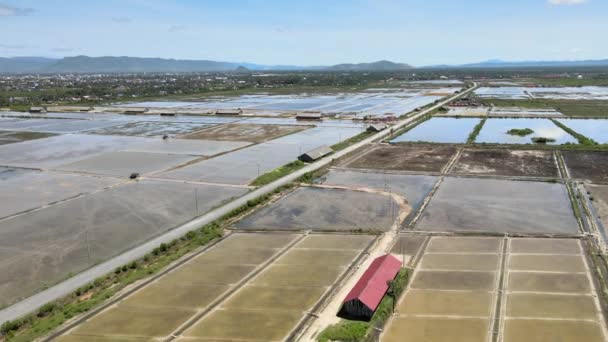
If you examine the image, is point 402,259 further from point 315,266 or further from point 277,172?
point 277,172

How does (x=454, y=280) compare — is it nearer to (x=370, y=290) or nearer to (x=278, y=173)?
(x=370, y=290)

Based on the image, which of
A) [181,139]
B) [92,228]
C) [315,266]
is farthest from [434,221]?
[181,139]

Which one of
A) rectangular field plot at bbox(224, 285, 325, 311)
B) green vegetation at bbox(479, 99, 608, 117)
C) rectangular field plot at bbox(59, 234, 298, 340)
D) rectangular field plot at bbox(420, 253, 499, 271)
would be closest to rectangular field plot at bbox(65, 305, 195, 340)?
rectangular field plot at bbox(59, 234, 298, 340)

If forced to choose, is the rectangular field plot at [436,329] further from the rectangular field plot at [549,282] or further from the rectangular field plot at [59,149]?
the rectangular field plot at [59,149]

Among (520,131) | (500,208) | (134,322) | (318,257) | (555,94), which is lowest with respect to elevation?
(134,322)

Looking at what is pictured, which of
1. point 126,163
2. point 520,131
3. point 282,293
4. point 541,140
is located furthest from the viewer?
point 520,131

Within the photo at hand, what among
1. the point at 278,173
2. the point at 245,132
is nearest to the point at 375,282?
the point at 278,173

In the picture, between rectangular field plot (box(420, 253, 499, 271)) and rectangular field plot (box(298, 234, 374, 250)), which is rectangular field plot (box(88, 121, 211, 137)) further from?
rectangular field plot (box(420, 253, 499, 271))

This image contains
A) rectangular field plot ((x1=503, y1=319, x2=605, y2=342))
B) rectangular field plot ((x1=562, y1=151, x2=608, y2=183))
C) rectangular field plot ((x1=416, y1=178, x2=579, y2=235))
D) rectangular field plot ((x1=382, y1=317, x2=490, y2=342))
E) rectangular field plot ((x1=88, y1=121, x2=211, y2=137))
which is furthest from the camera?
rectangular field plot ((x1=88, y1=121, x2=211, y2=137))
